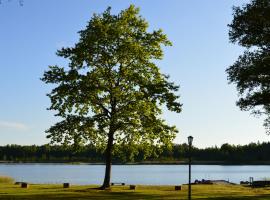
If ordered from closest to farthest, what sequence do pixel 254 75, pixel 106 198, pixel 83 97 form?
pixel 106 198 → pixel 254 75 → pixel 83 97

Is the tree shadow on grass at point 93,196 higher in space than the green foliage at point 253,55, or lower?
lower

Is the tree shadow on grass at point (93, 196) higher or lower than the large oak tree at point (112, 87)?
lower

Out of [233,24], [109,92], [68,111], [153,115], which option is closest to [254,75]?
[233,24]

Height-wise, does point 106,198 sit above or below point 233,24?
below

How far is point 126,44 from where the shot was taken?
5100cm

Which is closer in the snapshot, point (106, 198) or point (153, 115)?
point (106, 198)

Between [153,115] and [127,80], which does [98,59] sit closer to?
[127,80]

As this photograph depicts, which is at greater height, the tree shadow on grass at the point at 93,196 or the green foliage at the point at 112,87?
the green foliage at the point at 112,87

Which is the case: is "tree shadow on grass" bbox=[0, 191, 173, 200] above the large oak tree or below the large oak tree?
below

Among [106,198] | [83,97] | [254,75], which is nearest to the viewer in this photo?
[106,198]

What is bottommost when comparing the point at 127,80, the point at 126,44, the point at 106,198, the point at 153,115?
the point at 106,198

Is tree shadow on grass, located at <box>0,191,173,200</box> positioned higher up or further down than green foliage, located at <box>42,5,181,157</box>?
further down

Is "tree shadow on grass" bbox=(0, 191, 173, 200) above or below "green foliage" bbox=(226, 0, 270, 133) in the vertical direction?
below

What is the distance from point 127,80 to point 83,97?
485 centimetres
